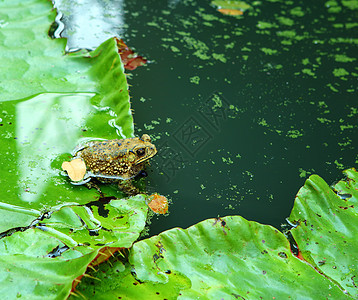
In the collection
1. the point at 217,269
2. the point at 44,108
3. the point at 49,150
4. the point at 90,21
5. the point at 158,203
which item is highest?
the point at 90,21

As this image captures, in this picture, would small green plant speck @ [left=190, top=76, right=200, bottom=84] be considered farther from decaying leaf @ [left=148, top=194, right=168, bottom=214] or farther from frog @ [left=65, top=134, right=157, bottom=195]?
decaying leaf @ [left=148, top=194, right=168, bottom=214]

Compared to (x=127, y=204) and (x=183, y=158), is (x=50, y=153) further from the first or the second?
(x=183, y=158)

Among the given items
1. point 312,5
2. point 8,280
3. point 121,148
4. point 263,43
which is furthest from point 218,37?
point 8,280

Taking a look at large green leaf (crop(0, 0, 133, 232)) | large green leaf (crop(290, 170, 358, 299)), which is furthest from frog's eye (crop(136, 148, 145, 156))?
large green leaf (crop(290, 170, 358, 299))

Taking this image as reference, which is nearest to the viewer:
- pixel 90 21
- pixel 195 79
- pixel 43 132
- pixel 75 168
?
pixel 75 168

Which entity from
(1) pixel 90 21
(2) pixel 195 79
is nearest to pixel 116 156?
(2) pixel 195 79

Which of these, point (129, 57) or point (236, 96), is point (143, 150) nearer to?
point (236, 96)

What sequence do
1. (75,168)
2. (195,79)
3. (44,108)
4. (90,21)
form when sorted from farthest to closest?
(90,21) → (195,79) → (44,108) → (75,168)
